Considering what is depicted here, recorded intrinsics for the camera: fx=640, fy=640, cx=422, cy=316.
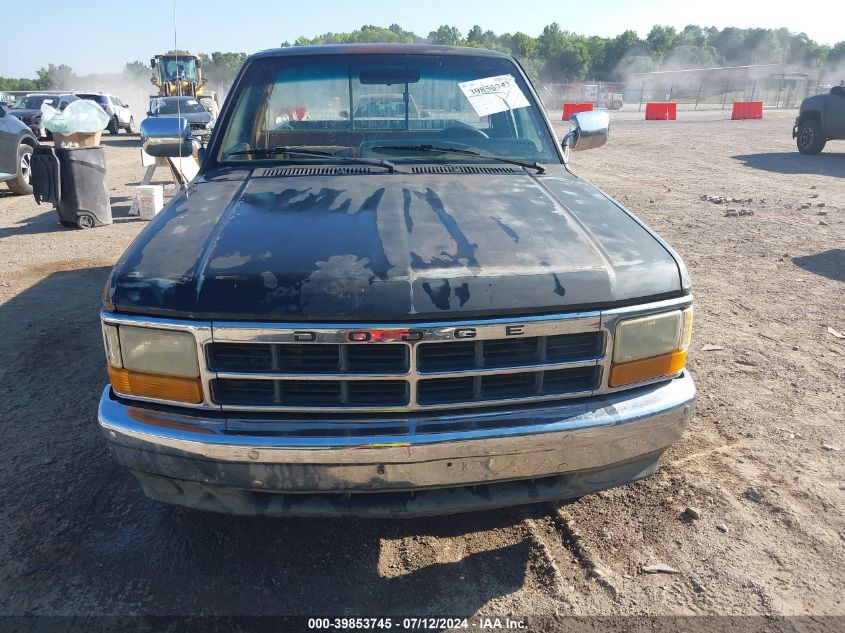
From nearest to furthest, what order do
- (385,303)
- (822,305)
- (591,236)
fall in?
1. (385,303)
2. (591,236)
3. (822,305)

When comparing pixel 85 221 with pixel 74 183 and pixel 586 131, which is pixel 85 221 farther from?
pixel 586 131

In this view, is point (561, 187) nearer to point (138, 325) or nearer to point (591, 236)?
point (591, 236)

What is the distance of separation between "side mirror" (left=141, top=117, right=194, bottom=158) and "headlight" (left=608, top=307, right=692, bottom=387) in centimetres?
273

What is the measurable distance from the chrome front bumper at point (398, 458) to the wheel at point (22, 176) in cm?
1004

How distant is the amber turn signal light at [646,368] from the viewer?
2205 mm

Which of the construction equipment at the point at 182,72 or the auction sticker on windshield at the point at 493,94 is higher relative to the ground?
the construction equipment at the point at 182,72

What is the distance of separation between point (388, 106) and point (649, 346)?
2004 millimetres

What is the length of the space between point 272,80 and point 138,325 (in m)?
1.92

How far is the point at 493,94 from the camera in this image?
349 centimetres

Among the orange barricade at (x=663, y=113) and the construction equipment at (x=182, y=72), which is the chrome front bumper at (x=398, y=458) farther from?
the orange barricade at (x=663, y=113)

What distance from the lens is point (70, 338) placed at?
4609mm

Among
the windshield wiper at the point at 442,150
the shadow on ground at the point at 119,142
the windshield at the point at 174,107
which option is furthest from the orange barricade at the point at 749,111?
the windshield wiper at the point at 442,150

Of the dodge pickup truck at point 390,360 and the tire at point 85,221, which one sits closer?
the dodge pickup truck at point 390,360

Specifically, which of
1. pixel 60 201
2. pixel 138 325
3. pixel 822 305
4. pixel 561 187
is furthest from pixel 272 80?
pixel 60 201
